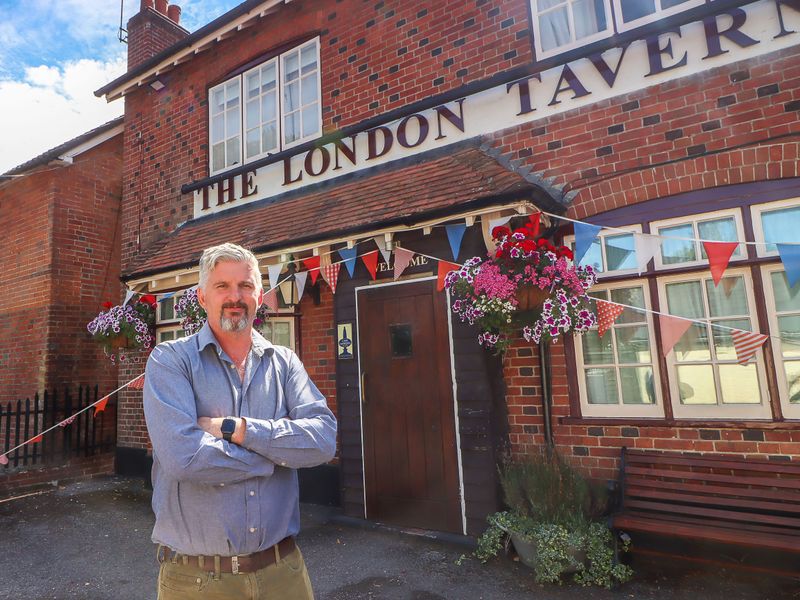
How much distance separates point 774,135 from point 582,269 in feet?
6.00

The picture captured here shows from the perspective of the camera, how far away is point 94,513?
6.16 meters

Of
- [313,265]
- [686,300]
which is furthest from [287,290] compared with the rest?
[686,300]

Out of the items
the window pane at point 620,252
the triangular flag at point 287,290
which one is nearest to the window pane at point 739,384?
the window pane at point 620,252

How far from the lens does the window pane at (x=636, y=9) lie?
15.6 feet

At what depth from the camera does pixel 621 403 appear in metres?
4.53

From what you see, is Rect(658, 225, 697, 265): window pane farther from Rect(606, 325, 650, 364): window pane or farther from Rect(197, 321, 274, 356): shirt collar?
Rect(197, 321, 274, 356): shirt collar

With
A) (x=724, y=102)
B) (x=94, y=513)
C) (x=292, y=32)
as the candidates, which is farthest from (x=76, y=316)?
(x=724, y=102)

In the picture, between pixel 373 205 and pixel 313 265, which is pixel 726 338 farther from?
pixel 313 265

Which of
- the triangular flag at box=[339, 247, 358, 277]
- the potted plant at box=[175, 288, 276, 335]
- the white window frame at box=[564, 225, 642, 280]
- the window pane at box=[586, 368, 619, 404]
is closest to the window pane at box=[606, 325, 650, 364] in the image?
the window pane at box=[586, 368, 619, 404]

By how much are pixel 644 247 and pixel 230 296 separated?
11.7ft

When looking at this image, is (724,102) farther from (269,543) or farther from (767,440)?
(269,543)

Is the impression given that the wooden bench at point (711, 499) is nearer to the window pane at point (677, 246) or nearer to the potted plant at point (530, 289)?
the potted plant at point (530, 289)

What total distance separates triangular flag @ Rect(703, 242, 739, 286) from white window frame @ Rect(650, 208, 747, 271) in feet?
1.30

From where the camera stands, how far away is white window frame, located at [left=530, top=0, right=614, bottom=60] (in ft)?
16.1
